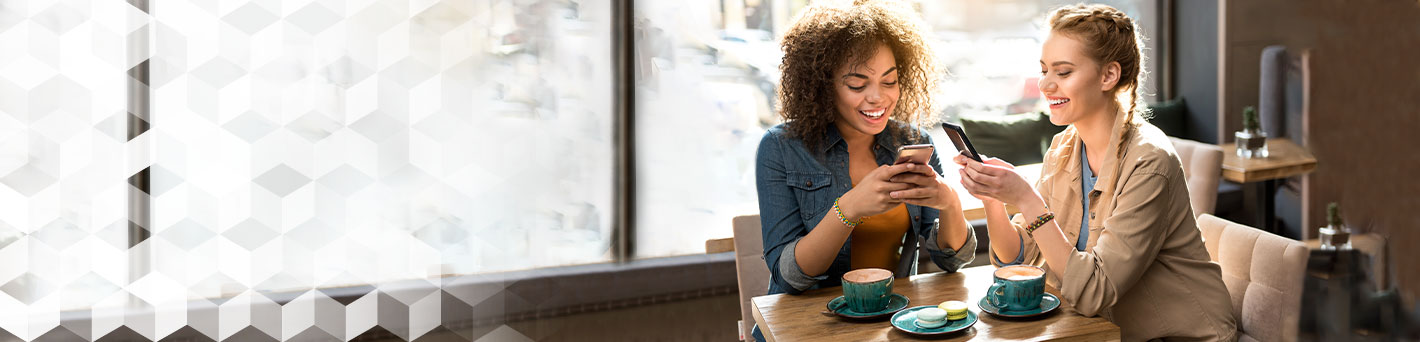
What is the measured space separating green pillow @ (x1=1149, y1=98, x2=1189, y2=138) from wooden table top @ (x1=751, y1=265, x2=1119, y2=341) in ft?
9.37

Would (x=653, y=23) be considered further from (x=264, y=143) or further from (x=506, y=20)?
(x=264, y=143)

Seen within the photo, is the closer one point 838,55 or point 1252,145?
point 838,55

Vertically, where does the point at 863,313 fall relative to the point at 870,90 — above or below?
below

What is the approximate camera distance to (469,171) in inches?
125

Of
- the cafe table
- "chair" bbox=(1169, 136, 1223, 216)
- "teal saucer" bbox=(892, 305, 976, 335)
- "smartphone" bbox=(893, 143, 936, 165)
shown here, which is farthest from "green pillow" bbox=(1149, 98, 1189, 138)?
"teal saucer" bbox=(892, 305, 976, 335)

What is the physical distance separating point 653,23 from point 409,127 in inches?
35.3

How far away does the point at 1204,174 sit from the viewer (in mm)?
3076

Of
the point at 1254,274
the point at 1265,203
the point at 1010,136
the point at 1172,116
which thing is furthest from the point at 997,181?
the point at 1172,116

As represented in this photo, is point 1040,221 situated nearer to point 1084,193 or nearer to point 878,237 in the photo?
point 1084,193

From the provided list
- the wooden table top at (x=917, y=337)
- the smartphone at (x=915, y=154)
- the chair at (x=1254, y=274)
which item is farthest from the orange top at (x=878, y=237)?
the chair at (x=1254, y=274)

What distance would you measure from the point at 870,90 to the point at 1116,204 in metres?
0.50

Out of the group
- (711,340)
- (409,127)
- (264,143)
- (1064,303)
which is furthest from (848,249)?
(264,143)

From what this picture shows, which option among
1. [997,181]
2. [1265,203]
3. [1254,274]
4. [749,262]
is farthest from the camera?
[1265,203]

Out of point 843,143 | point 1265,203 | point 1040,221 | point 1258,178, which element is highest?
point 843,143
